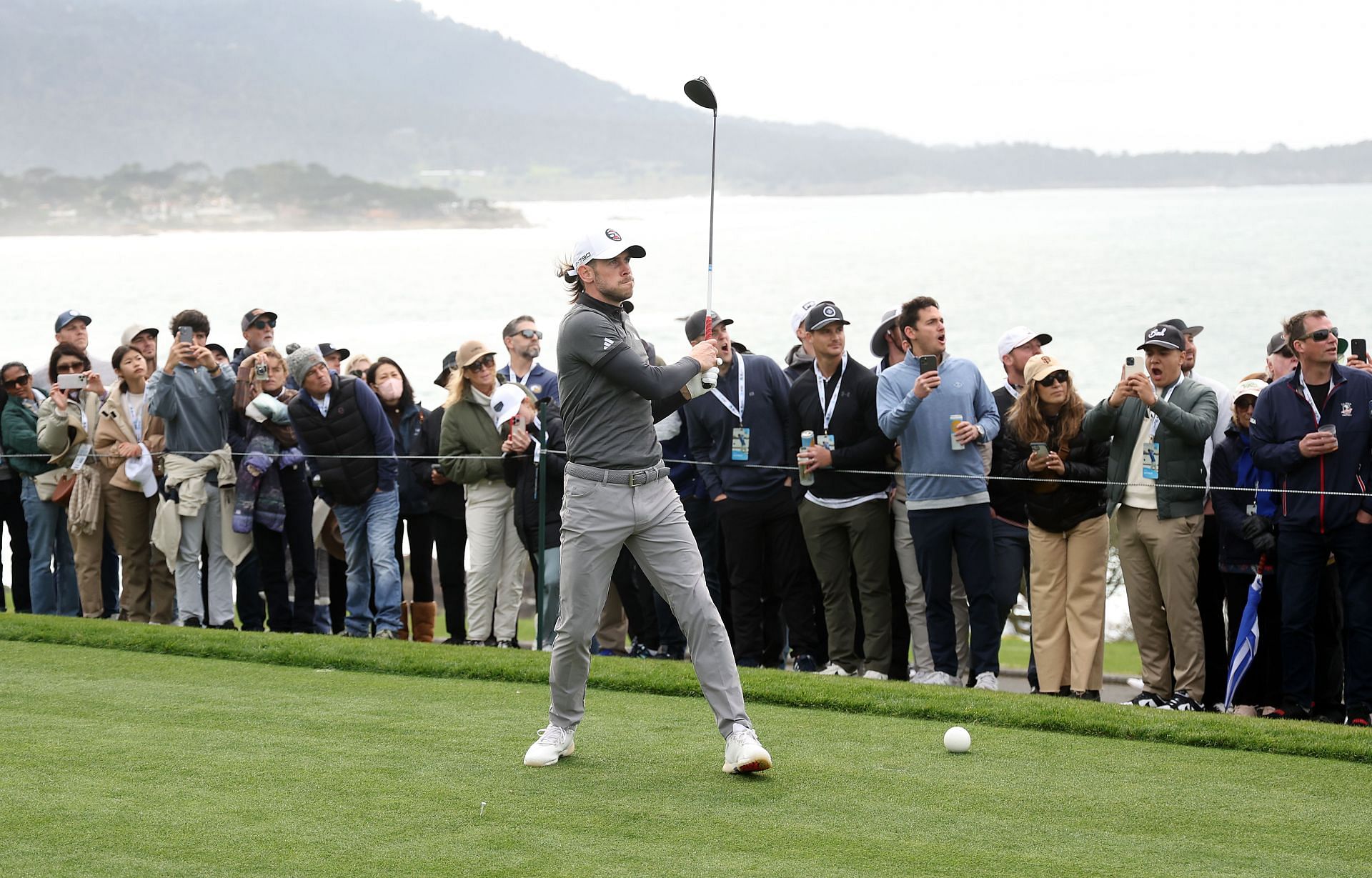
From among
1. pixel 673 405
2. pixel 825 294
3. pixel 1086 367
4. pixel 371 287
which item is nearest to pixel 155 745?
pixel 673 405

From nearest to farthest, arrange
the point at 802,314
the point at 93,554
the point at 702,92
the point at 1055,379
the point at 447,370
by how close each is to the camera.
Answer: the point at 702,92 < the point at 1055,379 < the point at 802,314 < the point at 93,554 < the point at 447,370

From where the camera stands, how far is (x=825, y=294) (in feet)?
395

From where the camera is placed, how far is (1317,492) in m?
8.19

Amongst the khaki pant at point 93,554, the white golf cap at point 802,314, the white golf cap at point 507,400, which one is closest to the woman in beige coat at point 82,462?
the khaki pant at point 93,554

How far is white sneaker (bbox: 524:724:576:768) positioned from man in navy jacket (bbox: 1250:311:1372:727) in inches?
162

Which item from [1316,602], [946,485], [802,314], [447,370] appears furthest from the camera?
[447,370]

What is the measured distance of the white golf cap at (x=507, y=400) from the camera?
10586 mm

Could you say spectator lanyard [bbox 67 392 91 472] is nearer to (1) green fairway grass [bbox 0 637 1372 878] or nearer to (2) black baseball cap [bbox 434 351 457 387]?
(2) black baseball cap [bbox 434 351 457 387]

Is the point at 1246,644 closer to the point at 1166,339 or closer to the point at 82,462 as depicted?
the point at 1166,339

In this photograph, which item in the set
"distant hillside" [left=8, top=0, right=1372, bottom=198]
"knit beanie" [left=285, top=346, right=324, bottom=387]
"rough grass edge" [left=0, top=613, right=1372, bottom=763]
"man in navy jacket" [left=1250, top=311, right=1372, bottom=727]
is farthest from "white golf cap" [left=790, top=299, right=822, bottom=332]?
"distant hillside" [left=8, top=0, right=1372, bottom=198]

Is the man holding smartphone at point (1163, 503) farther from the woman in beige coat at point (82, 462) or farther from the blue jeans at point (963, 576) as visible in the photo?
the woman in beige coat at point (82, 462)

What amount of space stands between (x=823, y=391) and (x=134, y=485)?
16.9ft

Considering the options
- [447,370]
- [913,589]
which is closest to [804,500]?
[913,589]

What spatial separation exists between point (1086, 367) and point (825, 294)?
1565 inches
